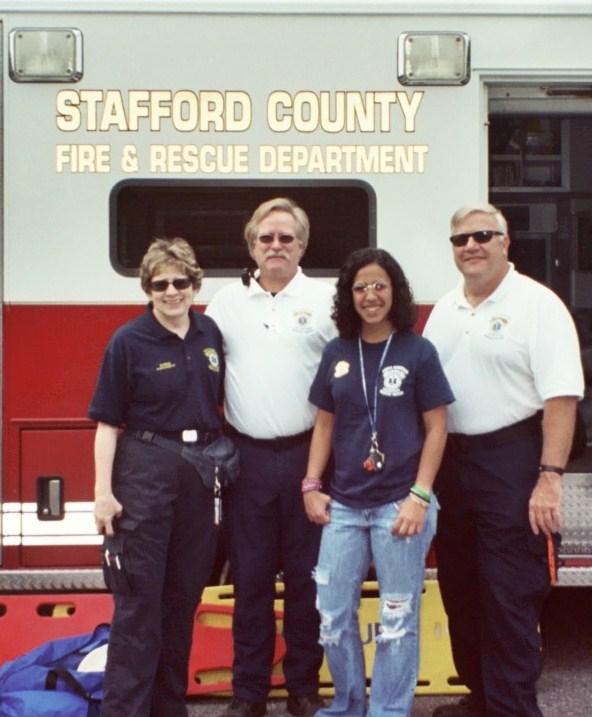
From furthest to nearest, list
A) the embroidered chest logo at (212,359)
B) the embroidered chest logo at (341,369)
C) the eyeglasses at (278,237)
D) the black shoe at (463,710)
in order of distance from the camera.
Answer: the black shoe at (463,710), the eyeglasses at (278,237), the embroidered chest logo at (212,359), the embroidered chest logo at (341,369)

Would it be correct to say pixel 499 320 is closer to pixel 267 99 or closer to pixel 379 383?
pixel 379 383

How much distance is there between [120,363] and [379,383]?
0.84 metres

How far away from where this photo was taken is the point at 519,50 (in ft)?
13.7

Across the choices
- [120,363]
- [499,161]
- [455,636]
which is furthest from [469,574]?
[499,161]

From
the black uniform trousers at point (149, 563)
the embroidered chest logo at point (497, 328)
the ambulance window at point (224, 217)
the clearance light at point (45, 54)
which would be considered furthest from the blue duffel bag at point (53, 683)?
the clearance light at point (45, 54)

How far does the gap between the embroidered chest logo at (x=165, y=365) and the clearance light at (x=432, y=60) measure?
5.05ft

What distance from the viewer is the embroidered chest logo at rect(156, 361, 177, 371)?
3449 millimetres

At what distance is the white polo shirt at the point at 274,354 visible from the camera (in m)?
3.71

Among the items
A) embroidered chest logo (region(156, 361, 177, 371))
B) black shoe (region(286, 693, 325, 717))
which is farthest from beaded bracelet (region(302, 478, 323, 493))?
black shoe (region(286, 693, 325, 717))

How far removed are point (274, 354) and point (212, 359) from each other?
24cm

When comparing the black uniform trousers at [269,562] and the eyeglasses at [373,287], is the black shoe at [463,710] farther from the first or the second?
the eyeglasses at [373,287]

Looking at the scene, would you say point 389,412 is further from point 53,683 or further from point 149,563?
point 53,683

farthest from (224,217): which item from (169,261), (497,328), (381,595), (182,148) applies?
(381,595)

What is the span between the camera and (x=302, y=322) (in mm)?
3760
